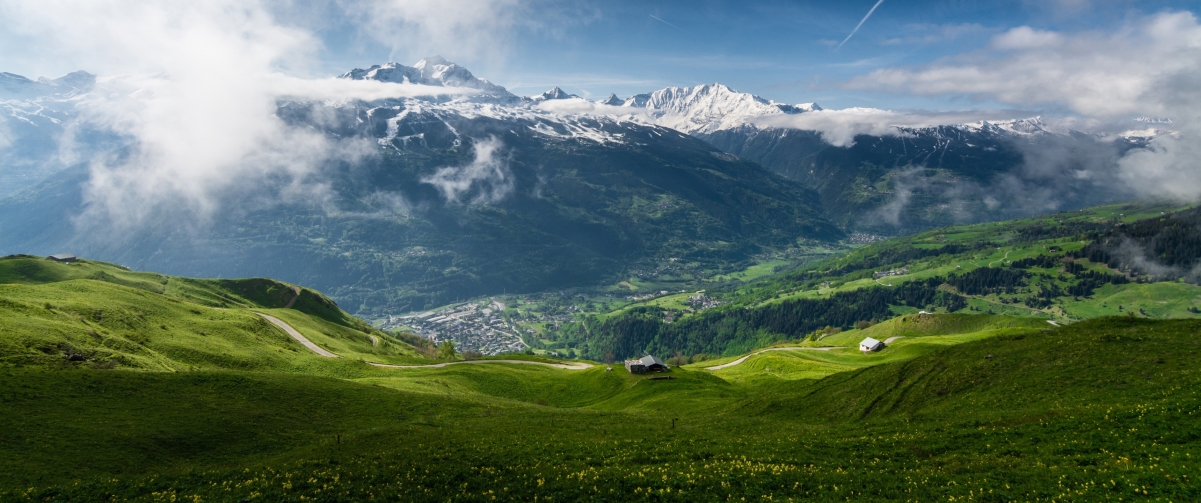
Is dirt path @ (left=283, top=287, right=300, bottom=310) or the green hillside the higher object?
dirt path @ (left=283, top=287, right=300, bottom=310)

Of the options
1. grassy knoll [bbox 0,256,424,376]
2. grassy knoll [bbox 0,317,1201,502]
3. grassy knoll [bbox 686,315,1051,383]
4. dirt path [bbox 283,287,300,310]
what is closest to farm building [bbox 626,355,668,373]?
grassy knoll [bbox 686,315,1051,383]

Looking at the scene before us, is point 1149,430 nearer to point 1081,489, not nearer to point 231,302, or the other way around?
point 1081,489

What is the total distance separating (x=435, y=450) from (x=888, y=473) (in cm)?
2843

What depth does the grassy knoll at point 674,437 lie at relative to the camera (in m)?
25.8

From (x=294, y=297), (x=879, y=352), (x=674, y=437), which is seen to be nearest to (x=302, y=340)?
(x=294, y=297)

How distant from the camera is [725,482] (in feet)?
86.6

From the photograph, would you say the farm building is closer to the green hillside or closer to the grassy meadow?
the green hillside

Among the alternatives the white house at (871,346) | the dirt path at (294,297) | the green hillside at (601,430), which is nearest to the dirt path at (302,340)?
the green hillside at (601,430)

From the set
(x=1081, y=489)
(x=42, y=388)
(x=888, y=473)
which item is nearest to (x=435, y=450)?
(x=888, y=473)

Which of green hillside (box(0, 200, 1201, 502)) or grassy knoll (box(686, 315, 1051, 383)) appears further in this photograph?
grassy knoll (box(686, 315, 1051, 383))

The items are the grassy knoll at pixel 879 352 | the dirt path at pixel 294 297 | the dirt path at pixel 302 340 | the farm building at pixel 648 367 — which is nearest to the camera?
the farm building at pixel 648 367

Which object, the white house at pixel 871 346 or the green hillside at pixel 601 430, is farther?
the white house at pixel 871 346

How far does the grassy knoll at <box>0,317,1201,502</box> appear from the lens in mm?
→ 25844

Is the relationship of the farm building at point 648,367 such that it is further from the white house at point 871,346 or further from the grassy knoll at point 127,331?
the white house at point 871,346
